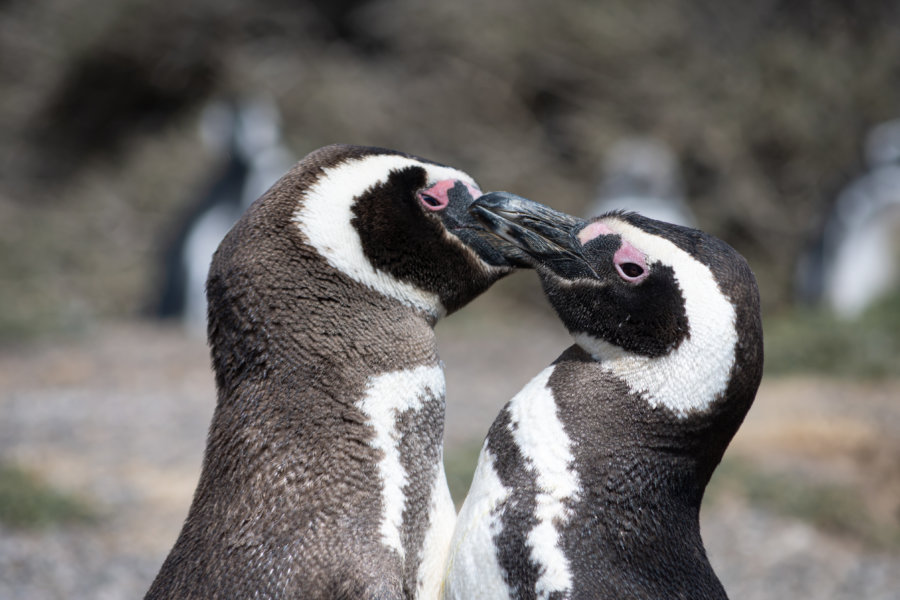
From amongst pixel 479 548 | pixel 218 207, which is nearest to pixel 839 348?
pixel 479 548

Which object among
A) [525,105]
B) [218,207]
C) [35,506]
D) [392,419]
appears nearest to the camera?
[392,419]

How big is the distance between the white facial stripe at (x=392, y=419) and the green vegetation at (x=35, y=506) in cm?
248

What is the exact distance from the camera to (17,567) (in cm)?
331

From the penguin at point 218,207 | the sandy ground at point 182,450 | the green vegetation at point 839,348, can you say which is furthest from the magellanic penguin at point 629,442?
the penguin at point 218,207

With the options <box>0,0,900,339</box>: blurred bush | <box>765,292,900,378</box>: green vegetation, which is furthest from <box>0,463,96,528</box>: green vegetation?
<box>0,0,900,339</box>: blurred bush

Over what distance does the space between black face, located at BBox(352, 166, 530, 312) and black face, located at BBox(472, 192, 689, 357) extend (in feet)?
0.16

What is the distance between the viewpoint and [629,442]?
1.70 meters

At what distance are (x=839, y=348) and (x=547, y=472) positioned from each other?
547 cm

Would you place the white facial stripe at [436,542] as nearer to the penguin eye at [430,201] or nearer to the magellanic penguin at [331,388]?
the magellanic penguin at [331,388]

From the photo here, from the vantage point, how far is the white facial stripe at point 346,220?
1.82 metres

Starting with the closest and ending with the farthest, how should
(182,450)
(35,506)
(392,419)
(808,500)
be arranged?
(392,419)
(35,506)
(808,500)
(182,450)

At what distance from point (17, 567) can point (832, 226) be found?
8959mm

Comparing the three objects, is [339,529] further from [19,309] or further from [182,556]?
[19,309]

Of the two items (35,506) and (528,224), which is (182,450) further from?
(528,224)
